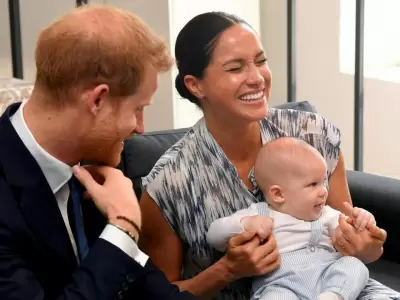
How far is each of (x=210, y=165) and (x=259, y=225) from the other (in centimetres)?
22

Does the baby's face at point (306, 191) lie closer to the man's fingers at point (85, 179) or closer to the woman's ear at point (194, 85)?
the woman's ear at point (194, 85)

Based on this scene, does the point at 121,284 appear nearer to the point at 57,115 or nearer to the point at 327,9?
the point at 57,115

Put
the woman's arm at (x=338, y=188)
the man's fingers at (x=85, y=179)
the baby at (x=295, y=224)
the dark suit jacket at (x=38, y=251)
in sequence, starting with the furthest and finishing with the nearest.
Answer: the woman's arm at (x=338, y=188) → the baby at (x=295, y=224) → the man's fingers at (x=85, y=179) → the dark suit jacket at (x=38, y=251)

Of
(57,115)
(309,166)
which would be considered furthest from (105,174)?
(309,166)

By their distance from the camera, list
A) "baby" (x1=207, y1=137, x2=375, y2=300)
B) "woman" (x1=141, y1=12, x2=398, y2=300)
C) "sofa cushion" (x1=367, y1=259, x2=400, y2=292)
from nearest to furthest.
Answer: "baby" (x1=207, y1=137, x2=375, y2=300)
"woman" (x1=141, y1=12, x2=398, y2=300)
"sofa cushion" (x1=367, y1=259, x2=400, y2=292)

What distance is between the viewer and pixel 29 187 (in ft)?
3.78

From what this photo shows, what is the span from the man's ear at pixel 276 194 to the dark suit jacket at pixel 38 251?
0.45 metres

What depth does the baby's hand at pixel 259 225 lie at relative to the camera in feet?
4.80

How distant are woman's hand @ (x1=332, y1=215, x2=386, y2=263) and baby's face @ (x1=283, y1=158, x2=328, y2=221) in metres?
0.07

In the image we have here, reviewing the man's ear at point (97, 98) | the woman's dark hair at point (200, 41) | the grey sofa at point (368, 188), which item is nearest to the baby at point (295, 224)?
the woman's dark hair at point (200, 41)

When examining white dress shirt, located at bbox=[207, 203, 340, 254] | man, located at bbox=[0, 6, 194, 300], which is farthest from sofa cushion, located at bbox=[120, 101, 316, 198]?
man, located at bbox=[0, 6, 194, 300]

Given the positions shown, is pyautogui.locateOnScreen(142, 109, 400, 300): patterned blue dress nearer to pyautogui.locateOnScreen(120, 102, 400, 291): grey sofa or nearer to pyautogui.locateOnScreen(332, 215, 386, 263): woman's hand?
pyautogui.locateOnScreen(332, 215, 386, 263): woman's hand

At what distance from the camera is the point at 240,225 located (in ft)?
4.87

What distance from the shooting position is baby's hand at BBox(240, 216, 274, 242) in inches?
57.6
